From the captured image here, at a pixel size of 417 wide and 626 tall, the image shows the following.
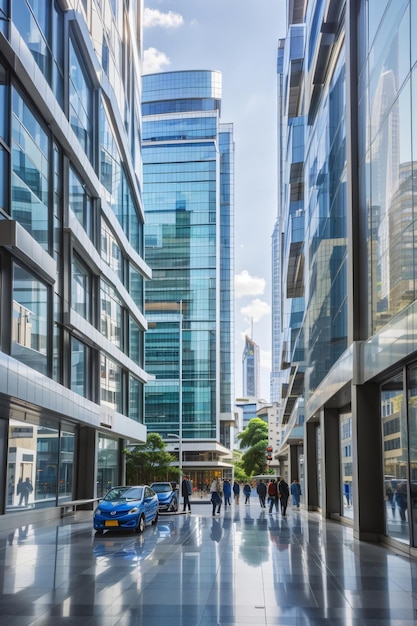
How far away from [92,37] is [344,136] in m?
17.0

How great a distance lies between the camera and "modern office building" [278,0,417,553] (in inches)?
598

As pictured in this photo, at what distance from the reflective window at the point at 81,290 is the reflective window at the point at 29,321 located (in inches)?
219

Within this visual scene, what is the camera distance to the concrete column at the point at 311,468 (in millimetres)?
36688

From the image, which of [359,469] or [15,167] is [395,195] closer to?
[359,469]

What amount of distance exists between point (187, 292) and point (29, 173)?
319ft

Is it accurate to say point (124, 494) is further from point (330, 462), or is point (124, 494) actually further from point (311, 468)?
point (311, 468)

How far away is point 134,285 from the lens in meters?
50.1

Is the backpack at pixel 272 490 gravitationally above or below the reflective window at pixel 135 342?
below

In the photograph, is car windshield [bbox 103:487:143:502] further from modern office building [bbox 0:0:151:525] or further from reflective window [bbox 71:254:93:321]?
reflective window [bbox 71:254:93:321]

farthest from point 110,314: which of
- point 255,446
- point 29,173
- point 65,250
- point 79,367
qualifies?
point 255,446

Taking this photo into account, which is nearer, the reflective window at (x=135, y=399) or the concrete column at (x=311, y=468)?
the concrete column at (x=311, y=468)

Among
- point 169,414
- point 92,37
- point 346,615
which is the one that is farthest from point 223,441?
point 346,615

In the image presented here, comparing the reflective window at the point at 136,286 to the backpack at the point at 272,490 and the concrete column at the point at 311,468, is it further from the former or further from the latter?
the backpack at the point at 272,490

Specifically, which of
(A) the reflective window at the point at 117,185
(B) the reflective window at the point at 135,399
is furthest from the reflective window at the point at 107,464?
(A) the reflective window at the point at 117,185
